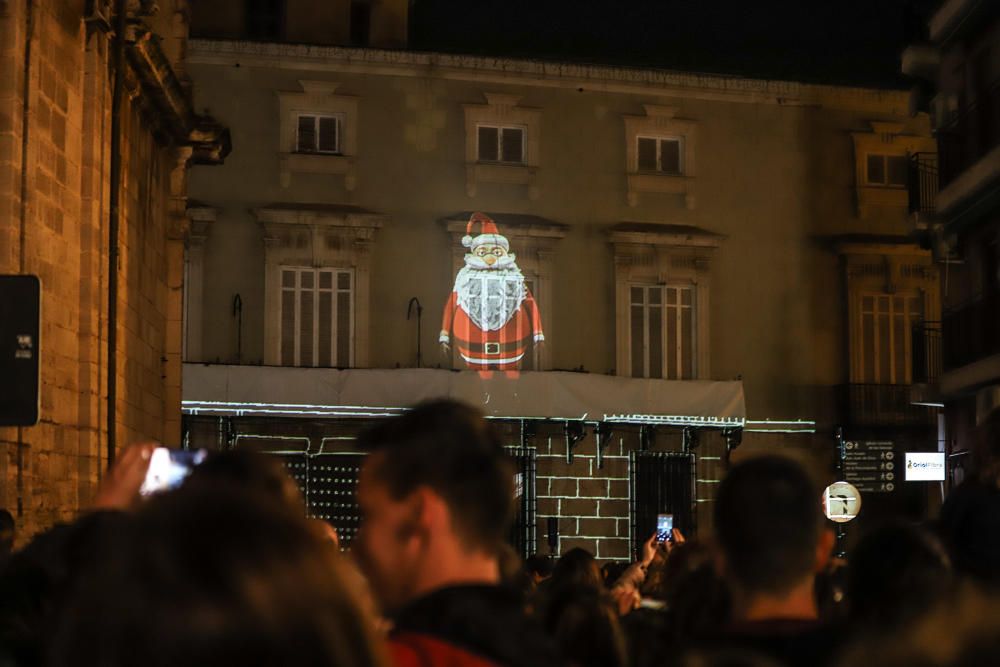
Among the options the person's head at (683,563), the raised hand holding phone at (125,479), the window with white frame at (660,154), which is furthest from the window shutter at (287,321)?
the raised hand holding phone at (125,479)

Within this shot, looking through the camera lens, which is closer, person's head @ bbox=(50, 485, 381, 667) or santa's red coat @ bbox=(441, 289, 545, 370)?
person's head @ bbox=(50, 485, 381, 667)

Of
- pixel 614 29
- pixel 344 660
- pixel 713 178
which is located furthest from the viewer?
pixel 614 29

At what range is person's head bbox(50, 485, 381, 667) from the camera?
1715 millimetres

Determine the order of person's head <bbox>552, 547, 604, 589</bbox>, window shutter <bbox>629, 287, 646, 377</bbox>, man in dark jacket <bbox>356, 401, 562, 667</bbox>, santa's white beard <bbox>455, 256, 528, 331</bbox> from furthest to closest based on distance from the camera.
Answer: window shutter <bbox>629, 287, 646, 377</bbox> < santa's white beard <bbox>455, 256, 528, 331</bbox> < person's head <bbox>552, 547, 604, 589</bbox> < man in dark jacket <bbox>356, 401, 562, 667</bbox>

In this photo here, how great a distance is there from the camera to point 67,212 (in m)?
12.4

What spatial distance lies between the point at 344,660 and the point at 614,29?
34.8m

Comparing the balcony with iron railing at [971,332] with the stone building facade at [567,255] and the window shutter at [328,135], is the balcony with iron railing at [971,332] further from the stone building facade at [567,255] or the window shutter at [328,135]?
the window shutter at [328,135]

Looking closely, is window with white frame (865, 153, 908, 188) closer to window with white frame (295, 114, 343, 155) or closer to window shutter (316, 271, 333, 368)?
window with white frame (295, 114, 343, 155)

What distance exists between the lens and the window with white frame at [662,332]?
3155cm

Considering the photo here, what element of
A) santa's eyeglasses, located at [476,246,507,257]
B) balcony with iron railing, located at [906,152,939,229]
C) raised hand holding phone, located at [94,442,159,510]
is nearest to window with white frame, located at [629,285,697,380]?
santa's eyeglasses, located at [476,246,507,257]

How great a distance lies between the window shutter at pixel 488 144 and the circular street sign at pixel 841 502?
9.25 meters

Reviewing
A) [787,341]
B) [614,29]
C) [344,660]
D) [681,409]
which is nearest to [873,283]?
[787,341]

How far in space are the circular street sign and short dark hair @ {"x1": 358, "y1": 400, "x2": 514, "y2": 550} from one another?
24266 millimetres

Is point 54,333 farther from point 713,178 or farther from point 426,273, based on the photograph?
point 713,178
